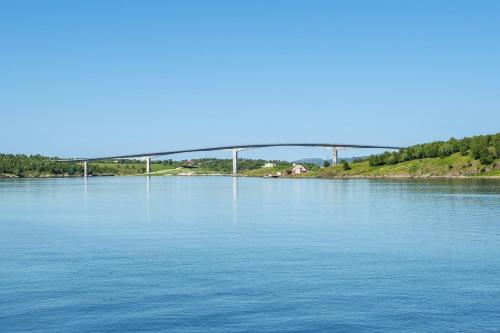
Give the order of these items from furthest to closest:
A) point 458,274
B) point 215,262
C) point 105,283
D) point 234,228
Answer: point 234,228
point 215,262
point 458,274
point 105,283

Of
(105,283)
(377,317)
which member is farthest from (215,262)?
(377,317)

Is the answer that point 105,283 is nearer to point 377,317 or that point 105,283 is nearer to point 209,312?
point 209,312

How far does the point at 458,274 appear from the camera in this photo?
31797mm

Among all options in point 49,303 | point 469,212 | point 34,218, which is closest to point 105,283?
point 49,303

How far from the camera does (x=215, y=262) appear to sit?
35312 millimetres

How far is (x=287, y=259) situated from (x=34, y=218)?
39316 mm

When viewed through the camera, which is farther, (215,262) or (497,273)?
(215,262)

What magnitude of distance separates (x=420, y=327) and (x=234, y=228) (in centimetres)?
3261

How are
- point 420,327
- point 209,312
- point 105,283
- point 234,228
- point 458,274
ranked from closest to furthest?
1. point 420,327
2. point 209,312
3. point 105,283
4. point 458,274
5. point 234,228

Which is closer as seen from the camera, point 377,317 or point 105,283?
point 377,317

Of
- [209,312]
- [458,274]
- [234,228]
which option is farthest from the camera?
[234,228]

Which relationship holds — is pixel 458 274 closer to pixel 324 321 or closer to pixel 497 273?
pixel 497 273

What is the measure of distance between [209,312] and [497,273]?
15708mm

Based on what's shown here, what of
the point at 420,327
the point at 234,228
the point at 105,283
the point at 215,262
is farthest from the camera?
the point at 234,228
